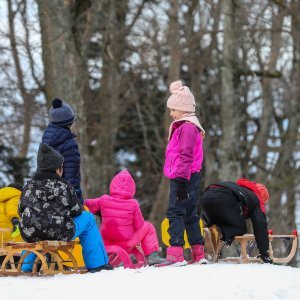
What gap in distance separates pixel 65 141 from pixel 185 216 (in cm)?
151

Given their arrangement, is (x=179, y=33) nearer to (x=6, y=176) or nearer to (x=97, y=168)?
(x=97, y=168)

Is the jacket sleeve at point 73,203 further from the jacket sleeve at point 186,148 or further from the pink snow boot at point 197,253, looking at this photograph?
the pink snow boot at point 197,253

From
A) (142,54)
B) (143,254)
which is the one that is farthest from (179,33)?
(143,254)

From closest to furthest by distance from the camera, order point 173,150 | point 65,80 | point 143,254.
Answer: point 173,150 < point 143,254 < point 65,80

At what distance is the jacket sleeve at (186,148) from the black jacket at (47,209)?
1175mm

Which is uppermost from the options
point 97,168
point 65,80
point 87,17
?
point 87,17

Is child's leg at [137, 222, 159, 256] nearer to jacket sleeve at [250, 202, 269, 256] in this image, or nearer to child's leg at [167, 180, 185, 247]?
child's leg at [167, 180, 185, 247]

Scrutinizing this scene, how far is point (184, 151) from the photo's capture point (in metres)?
8.66

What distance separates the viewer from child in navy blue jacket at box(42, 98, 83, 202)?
8.88 m

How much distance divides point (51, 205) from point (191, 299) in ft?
6.10

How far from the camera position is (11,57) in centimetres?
2488

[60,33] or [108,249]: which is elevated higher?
[60,33]

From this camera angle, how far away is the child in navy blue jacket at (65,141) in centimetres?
888

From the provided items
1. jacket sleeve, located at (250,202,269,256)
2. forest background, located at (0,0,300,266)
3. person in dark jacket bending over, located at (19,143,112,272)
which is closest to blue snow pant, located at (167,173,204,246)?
jacket sleeve, located at (250,202,269,256)
